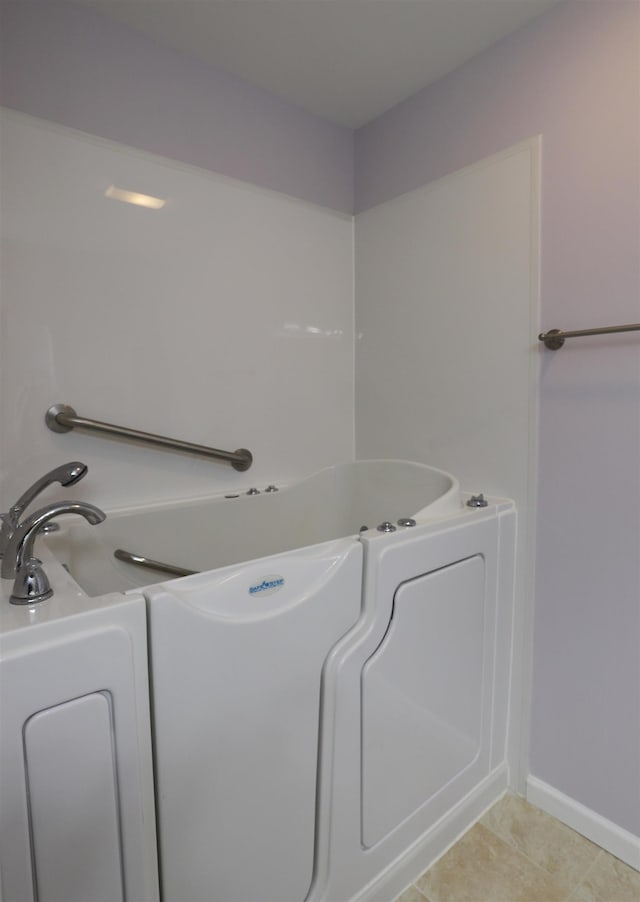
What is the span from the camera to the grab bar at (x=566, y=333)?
1.16 m

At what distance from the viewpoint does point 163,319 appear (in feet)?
5.01

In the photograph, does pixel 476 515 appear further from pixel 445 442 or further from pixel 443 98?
pixel 443 98

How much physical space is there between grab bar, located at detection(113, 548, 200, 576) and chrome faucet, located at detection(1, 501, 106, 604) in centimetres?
50

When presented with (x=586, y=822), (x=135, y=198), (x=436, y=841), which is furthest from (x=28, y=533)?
(x=586, y=822)

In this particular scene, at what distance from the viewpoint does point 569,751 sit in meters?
1.36

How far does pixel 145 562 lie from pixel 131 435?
37 cm

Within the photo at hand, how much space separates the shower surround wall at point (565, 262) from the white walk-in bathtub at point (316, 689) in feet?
0.56

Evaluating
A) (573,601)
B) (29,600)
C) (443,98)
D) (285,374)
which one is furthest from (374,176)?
(29,600)

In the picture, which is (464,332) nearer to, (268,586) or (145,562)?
(268,586)

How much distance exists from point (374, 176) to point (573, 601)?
1.65 m

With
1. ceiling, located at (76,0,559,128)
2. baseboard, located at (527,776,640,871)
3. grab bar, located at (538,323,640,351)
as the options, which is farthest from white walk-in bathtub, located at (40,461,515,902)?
ceiling, located at (76,0,559,128)

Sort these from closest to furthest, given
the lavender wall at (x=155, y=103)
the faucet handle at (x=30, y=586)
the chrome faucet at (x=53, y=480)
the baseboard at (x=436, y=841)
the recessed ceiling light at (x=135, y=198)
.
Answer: the faucet handle at (x=30, y=586)
the chrome faucet at (x=53, y=480)
the baseboard at (x=436, y=841)
the lavender wall at (x=155, y=103)
the recessed ceiling light at (x=135, y=198)

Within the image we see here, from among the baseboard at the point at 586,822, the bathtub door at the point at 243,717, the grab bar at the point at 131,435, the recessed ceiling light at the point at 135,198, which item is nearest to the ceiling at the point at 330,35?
the recessed ceiling light at the point at 135,198

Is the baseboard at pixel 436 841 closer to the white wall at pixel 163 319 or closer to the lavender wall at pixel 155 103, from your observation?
the white wall at pixel 163 319
